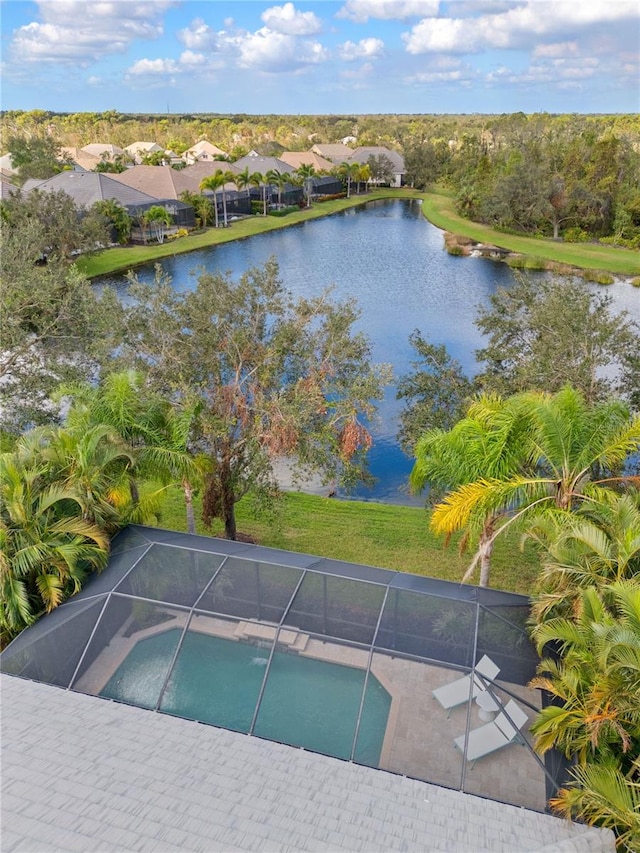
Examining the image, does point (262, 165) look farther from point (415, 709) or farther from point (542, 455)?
point (415, 709)

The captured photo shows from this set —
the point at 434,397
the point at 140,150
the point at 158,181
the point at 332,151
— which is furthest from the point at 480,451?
the point at 140,150

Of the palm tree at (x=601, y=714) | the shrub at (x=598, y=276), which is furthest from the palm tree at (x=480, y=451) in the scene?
the shrub at (x=598, y=276)

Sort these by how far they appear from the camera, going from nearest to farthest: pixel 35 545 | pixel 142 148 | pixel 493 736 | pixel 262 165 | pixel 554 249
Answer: pixel 493 736, pixel 35 545, pixel 554 249, pixel 262 165, pixel 142 148

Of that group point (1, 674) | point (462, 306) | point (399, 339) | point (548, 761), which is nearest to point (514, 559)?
point (548, 761)

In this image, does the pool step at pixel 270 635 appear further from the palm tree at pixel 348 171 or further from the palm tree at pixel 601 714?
the palm tree at pixel 348 171

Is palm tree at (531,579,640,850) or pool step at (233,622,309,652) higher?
palm tree at (531,579,640,850)

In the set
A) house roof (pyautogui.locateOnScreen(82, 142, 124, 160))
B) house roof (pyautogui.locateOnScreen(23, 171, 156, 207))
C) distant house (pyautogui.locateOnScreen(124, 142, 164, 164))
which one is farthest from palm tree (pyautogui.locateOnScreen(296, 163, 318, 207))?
house roof (pyautogui.locateOnScreen(82, 142, 124, 160))

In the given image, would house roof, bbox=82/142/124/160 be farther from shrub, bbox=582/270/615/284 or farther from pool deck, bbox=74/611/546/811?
pool deck, bbox=74/611/546/811
